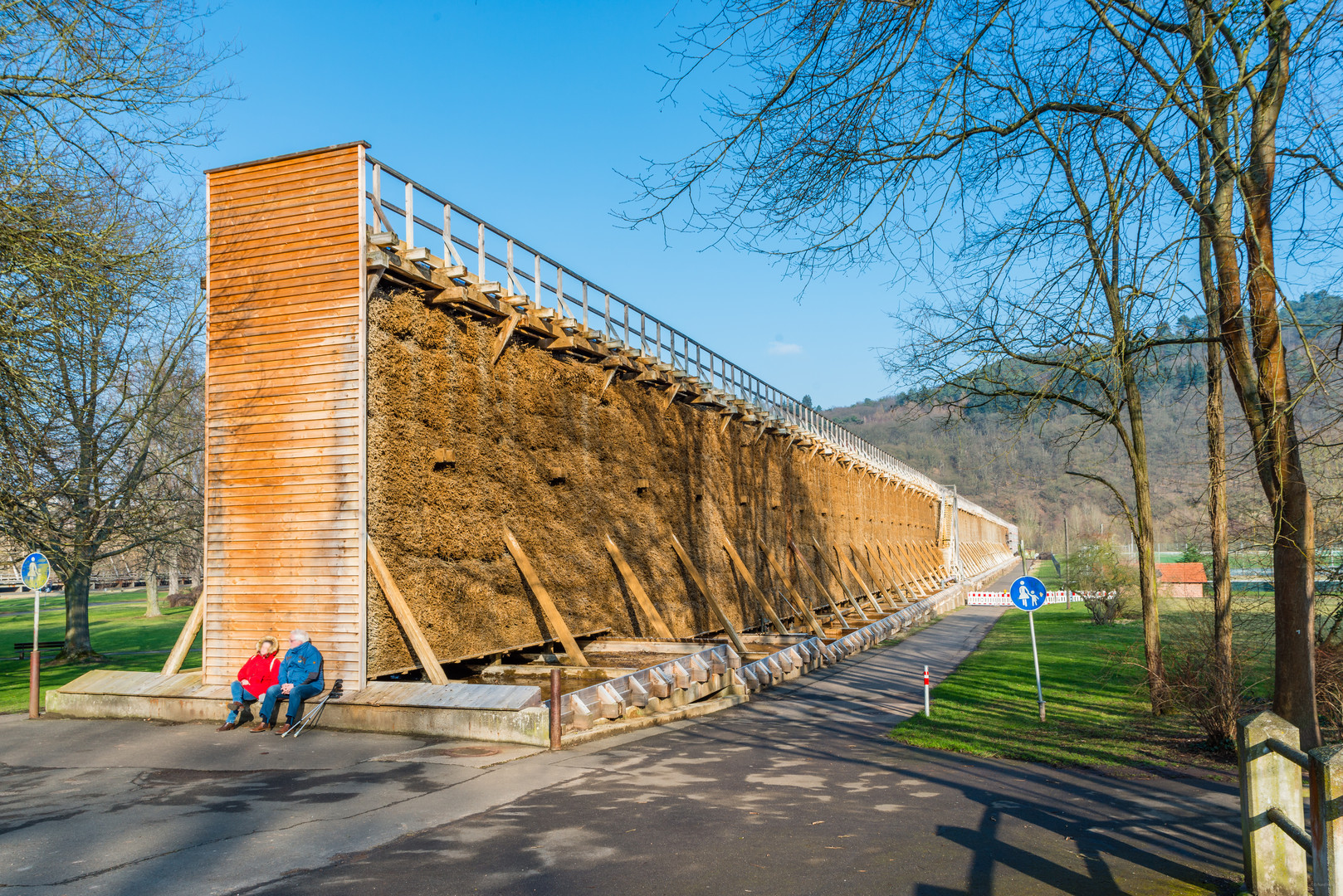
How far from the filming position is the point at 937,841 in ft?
23.3

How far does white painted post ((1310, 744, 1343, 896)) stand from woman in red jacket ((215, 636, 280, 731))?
11.2 meters

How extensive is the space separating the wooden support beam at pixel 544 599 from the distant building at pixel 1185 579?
40.5m

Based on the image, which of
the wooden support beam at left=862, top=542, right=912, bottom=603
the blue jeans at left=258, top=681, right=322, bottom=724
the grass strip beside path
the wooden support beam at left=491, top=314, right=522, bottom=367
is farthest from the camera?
the wooden support beam at left=862, top=542, right=912, bottom=603

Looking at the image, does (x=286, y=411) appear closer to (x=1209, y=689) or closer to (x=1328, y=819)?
(x=1328, y=819)

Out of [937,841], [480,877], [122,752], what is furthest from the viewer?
[122,752]

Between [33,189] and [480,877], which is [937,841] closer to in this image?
[480,877]

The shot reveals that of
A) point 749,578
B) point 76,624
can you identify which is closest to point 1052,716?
point 749,578

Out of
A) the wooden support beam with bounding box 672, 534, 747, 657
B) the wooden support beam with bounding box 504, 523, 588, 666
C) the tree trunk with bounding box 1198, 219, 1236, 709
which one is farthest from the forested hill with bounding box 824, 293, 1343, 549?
the wooden support beam with bounding box 504, 523, 588, 666

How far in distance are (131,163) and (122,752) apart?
7.06 metres

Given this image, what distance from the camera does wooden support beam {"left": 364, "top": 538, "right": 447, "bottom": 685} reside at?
12.4 metres

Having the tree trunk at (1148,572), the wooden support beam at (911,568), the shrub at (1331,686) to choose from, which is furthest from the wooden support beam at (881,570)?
the shrub at (1331,686)

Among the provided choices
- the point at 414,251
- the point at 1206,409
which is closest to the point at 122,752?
the point at 414,251

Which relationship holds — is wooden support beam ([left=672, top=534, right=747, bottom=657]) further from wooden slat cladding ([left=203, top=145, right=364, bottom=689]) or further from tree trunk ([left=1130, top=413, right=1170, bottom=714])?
wooden slat cladding ([left=203, top=145, right=364, bottom=689])

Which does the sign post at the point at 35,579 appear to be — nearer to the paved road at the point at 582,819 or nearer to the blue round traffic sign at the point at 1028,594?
the paved road at the point at 582,819
